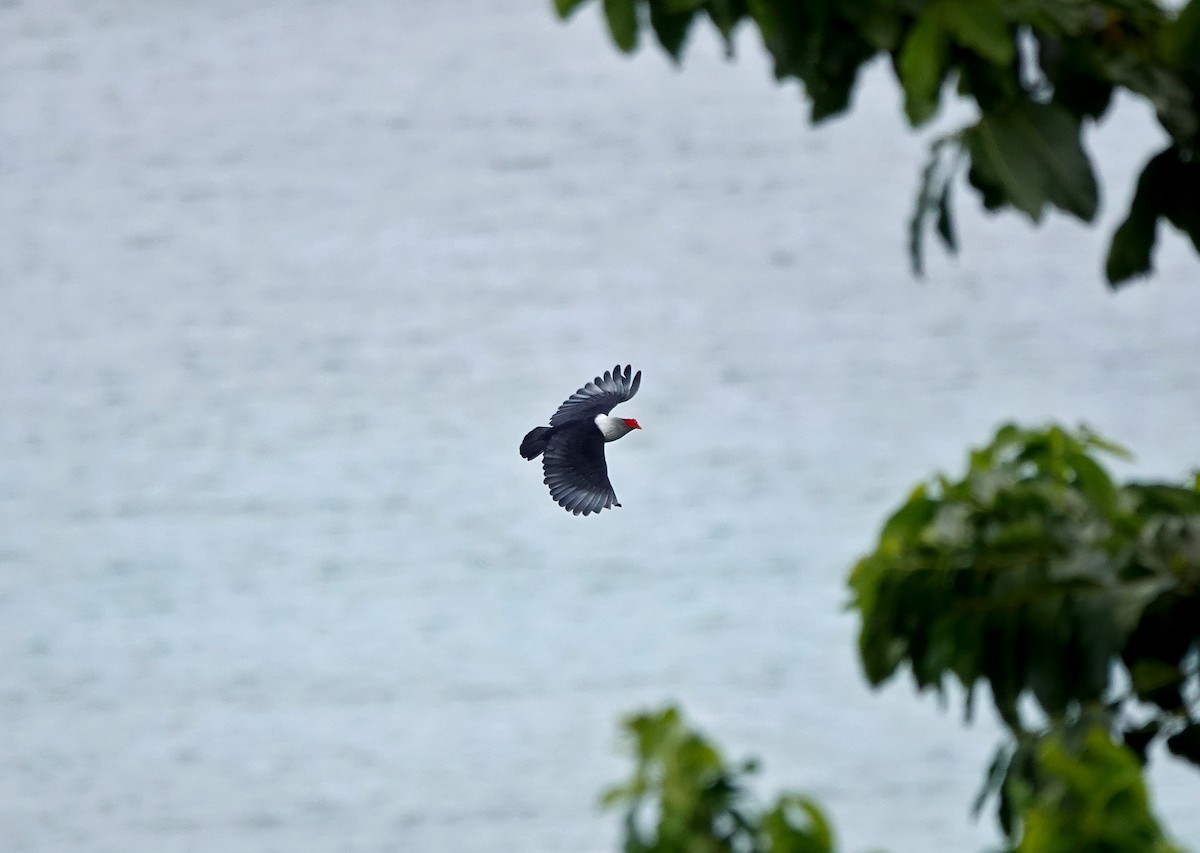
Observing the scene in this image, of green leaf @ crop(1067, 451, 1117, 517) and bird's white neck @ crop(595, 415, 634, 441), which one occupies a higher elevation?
bird's white neck @ crop(595, 415, 634, 441)

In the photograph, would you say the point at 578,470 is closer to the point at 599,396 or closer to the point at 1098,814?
the point at 599,396

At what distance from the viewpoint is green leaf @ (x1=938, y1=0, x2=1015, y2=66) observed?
3.76 feet

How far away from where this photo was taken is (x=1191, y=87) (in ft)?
4.23

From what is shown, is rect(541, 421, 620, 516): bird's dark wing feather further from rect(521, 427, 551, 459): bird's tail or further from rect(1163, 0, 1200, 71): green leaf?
rect(1163, 0, 1200, 71): green leaf

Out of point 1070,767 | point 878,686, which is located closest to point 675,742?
point 1070,767

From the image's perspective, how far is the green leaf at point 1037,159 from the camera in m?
1.17

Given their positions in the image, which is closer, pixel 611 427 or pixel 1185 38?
pixel 1185 38

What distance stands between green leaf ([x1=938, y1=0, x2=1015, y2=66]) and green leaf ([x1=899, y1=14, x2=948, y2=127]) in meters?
0.01

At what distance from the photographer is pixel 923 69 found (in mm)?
1150

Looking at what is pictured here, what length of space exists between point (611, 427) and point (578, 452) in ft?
0.11

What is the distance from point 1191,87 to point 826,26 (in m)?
0.26

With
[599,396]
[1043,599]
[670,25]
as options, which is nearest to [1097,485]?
[1043,599]

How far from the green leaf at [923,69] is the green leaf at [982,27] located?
11 millimetres

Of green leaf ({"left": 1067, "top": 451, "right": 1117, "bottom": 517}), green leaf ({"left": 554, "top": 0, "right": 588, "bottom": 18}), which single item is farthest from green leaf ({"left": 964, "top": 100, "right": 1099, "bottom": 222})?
green leaf ({"left": 1067, "top": 451, "right": 1117, "bottom": 517})
